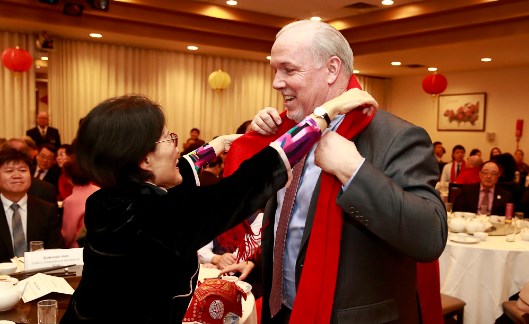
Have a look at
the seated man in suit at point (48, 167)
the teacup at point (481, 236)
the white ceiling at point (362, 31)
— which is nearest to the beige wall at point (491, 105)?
the white ceiling at point (362, 31)

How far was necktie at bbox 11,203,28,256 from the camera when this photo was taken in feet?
11.9

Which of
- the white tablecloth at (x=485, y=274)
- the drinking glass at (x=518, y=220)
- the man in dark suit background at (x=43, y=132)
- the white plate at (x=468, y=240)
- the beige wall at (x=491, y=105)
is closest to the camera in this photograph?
the white tablecloth at (x=485, y=274)

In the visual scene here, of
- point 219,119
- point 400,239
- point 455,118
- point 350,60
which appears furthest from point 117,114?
point 455,118

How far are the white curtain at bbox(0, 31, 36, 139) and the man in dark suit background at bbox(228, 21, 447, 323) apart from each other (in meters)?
8.30

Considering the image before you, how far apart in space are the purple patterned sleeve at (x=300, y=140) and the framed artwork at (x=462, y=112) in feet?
37.9

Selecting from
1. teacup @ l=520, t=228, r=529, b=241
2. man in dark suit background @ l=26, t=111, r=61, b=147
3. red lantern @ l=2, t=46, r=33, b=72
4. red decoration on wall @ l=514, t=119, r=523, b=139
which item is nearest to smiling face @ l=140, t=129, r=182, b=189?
teacup @ l=520, t=228, r=529, b=241

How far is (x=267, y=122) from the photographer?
5.65ft

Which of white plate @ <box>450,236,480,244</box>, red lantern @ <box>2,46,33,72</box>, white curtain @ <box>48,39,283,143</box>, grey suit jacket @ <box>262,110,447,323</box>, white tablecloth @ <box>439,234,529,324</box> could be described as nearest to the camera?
grey suit jacket @ <box>262,110,447,323</box>

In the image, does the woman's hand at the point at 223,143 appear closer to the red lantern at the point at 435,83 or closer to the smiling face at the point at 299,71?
the smiling face at the point at 299,71

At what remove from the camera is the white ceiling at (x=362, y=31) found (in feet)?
25.4

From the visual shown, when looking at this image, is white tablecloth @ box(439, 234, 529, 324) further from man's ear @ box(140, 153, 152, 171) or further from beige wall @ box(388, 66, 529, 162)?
beige wall @ box(388, 66, 529, 162)

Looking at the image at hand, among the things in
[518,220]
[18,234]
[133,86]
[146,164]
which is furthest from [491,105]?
[146,164]

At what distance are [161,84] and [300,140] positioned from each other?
925cm

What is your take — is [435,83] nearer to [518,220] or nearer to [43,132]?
[518,220]
